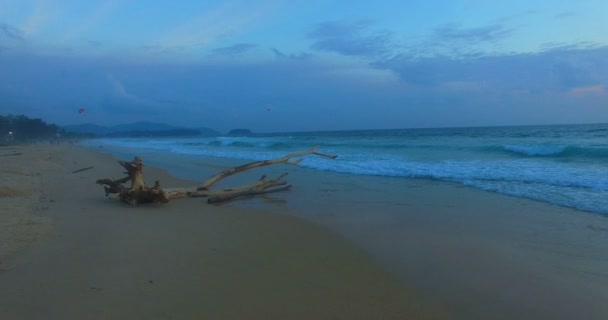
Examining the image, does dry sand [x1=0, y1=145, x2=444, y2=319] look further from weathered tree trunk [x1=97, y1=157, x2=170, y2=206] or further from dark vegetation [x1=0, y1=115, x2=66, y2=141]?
dark vegetation [x1=0, y1=115, x2=66, y2=141]

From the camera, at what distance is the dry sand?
341 centimetres

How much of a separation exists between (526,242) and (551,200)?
3.52 metres

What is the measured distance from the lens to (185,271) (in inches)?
169

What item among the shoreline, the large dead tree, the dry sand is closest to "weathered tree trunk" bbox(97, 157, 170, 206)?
the large dead tree

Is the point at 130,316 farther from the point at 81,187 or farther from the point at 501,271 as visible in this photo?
the point at 81,187

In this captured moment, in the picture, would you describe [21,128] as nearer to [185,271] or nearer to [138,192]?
[138,192]

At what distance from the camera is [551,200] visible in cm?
839

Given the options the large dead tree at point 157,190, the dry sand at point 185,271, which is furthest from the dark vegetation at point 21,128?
the dry sand at point 185,271

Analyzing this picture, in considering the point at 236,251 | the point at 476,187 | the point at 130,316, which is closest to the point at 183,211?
the point at 236,251

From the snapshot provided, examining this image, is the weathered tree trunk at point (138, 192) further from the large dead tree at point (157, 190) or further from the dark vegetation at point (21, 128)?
the dark vegetation at point (21, 128)

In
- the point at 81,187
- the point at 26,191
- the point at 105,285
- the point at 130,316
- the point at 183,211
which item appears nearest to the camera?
the point at 130,316

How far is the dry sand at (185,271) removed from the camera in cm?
341

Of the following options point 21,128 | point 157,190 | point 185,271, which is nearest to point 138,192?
point 157,190

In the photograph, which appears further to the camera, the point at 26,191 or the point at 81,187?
the point at 81,187
